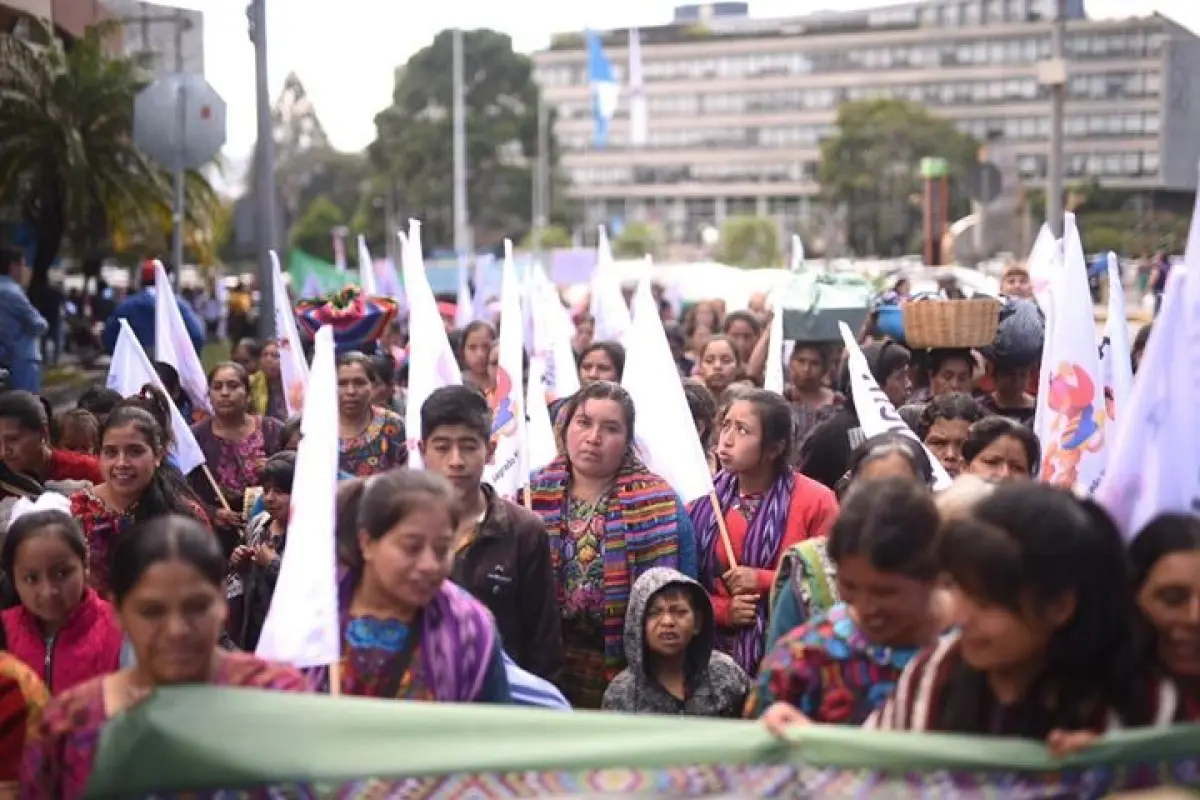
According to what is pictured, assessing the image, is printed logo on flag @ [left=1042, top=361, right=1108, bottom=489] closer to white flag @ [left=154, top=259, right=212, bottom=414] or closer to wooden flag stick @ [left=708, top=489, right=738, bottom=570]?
wooden flag stick @ [left=708, top=489, right=738, bottom=570]

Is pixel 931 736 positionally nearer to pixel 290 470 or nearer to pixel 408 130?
pixel 290 470

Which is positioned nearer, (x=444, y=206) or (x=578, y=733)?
(x=578, y=733)

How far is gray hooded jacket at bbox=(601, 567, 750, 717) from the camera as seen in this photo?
5.75m

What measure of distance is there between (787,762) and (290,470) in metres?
3.45

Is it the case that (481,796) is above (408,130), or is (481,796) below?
below

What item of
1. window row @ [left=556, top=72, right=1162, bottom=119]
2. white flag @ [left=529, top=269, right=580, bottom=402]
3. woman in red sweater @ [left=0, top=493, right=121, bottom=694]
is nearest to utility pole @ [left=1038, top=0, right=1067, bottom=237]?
white flag @ [left=529, top=269, right=580, bottom=402]

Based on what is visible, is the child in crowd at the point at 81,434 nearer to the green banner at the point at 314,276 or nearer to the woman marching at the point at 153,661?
the woman marching at the point at 153,661

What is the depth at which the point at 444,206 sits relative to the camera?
80.1 m

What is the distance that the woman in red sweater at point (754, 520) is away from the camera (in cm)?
625

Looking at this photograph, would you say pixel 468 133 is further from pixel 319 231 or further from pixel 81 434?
pixel 81 434

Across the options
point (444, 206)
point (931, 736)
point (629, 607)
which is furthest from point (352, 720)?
point (444, 206)

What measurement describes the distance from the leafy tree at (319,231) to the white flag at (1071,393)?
8273 cm

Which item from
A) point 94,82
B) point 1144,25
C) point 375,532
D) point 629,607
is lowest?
point 629,607

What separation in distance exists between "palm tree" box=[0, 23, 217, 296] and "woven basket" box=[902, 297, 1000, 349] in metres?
15.1
